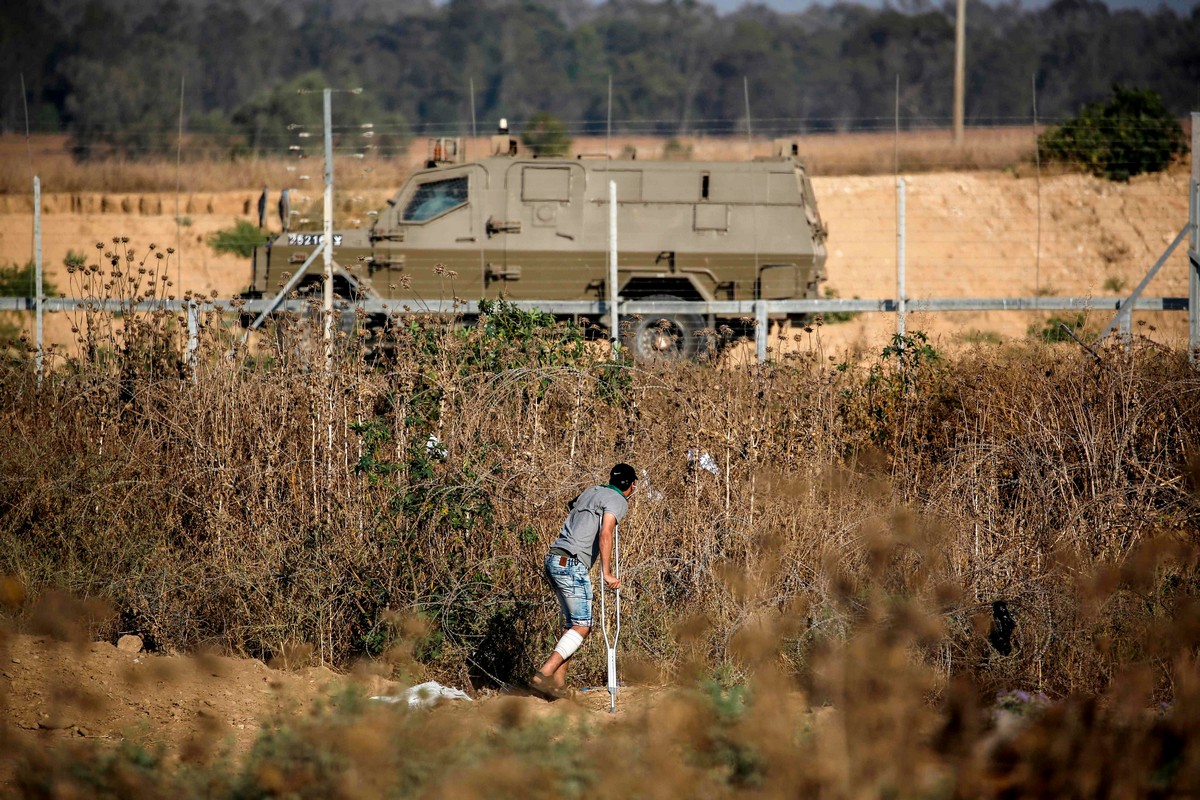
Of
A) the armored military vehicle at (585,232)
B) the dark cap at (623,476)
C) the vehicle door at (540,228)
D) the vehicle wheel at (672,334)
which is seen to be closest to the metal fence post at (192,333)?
the vehicle wheel at (672,334)

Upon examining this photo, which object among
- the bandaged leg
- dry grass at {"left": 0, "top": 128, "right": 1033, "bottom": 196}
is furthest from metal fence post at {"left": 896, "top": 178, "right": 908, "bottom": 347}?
dry grass at {"left": 0, "top": 128, "right": 1033, "bottom": 196}

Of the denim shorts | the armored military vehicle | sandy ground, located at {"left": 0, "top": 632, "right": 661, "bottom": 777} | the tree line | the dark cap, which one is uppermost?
the tree line

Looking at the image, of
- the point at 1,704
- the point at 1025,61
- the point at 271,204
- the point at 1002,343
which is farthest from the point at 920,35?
the point at 1,704

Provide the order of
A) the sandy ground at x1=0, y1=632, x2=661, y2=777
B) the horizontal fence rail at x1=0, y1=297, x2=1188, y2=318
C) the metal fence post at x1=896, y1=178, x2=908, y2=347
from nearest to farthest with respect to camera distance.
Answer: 1. the sandy ground at x1=0, y1=632, x2=661, y2=777
2. the horizontal fence rail at x1=0, y1=297, x2=1188, y2=318
3. the metal fence post at x1=896, y1=178, x2=908, y2=347

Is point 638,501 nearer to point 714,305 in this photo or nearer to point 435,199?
point 714,305

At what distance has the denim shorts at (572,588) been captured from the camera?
23.2ft

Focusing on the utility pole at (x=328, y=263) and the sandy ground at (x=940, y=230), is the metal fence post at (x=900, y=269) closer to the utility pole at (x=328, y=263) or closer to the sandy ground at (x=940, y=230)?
the utility pole at (x=328, y=263)

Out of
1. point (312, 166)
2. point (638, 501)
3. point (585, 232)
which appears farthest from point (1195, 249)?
point (312, 166)

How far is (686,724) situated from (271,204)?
82.1ft

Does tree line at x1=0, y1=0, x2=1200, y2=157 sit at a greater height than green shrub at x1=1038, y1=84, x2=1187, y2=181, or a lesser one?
greater

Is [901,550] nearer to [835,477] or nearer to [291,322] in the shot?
[835,477]

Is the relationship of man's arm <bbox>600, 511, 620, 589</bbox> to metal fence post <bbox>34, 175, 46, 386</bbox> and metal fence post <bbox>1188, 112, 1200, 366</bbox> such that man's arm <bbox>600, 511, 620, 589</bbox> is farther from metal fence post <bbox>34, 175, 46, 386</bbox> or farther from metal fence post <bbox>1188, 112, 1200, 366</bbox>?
metal fence post <bbox>1188, 112, 1200, 366</bbox>

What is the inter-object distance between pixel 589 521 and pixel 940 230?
65.1ft

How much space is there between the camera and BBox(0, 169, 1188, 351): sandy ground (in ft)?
74.8
